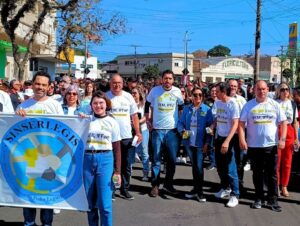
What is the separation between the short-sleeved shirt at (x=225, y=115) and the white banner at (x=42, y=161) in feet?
9.49

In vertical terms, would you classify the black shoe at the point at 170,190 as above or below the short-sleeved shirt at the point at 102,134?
below

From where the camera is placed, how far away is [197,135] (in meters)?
A: 7.62

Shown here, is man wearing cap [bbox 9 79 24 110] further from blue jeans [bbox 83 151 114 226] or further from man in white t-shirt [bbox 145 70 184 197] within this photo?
blue jeans [bbox 83 151 114 226]

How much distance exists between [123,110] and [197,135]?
1271mm

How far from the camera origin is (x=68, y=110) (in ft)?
23.8

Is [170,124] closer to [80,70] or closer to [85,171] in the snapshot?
[85,171]

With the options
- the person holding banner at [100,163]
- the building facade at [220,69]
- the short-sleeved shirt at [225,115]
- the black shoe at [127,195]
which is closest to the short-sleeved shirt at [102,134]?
the person holding banner at [100,163]

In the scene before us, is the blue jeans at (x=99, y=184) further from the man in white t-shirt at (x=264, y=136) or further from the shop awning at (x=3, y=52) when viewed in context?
the shop awning at (x=3, y=52)

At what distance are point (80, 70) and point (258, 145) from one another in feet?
143

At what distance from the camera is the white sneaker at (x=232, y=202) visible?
287 inches

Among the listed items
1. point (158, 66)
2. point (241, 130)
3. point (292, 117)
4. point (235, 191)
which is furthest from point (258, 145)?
point (158, 66)

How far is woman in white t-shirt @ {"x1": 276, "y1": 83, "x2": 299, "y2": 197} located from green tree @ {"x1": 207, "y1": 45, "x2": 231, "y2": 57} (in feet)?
500

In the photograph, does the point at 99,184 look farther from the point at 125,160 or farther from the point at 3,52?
the point at 3,52

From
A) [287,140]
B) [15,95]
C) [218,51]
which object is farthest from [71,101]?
[218,51]
